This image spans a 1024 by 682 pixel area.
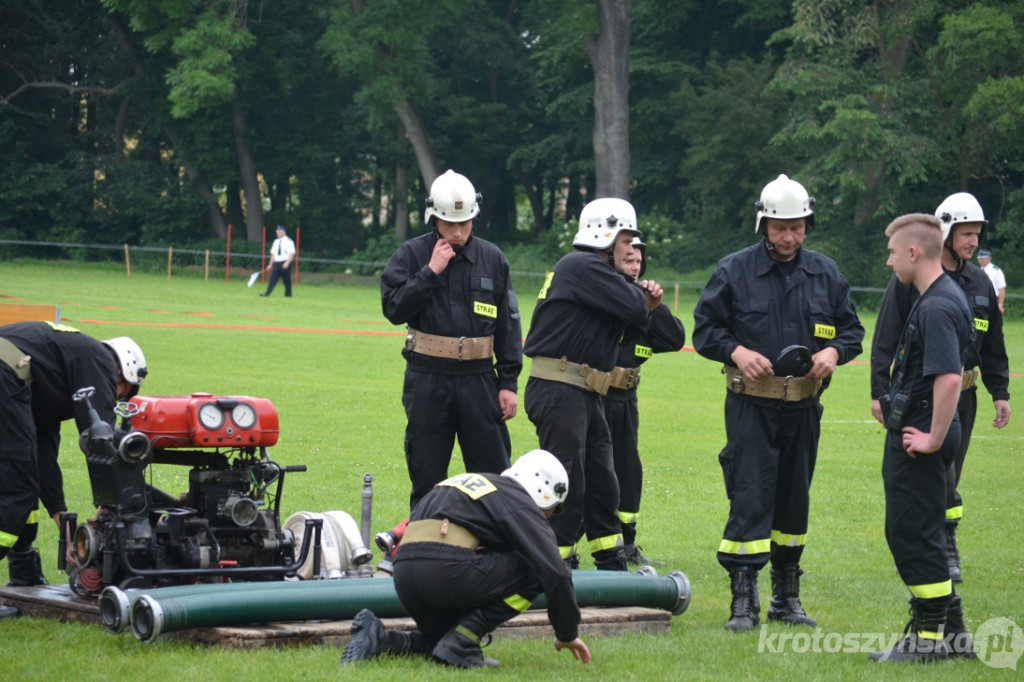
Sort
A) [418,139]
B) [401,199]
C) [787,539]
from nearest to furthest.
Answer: [787,539] → [418,139] → [401,199]

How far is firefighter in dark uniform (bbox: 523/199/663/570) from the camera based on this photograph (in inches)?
312

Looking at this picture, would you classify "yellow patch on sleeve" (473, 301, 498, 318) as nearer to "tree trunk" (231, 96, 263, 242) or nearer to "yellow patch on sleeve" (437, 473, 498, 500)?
"yellow patch on sleeve" (437, 473, 498, 500)

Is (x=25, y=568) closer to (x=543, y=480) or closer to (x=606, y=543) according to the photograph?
(x=543, y=480)

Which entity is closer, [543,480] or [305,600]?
[543,480]

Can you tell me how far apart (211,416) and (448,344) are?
5.24 feet

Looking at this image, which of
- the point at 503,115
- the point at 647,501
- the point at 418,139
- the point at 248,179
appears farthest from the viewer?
the point at 503,115

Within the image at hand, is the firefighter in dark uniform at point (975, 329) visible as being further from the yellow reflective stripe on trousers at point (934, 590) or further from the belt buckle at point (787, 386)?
the yellow reflective stripe on trousers at point (934, 590)

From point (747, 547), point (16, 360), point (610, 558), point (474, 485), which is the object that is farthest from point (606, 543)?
point (16, 360)

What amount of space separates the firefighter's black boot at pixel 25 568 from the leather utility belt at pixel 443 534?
2.60 m

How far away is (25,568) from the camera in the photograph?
25.0 feet

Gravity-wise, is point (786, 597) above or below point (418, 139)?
below

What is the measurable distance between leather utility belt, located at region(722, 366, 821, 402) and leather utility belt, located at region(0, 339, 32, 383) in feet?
12.8

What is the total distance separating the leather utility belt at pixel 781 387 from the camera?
751 centimetres

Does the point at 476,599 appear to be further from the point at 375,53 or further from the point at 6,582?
the point at 375,53
